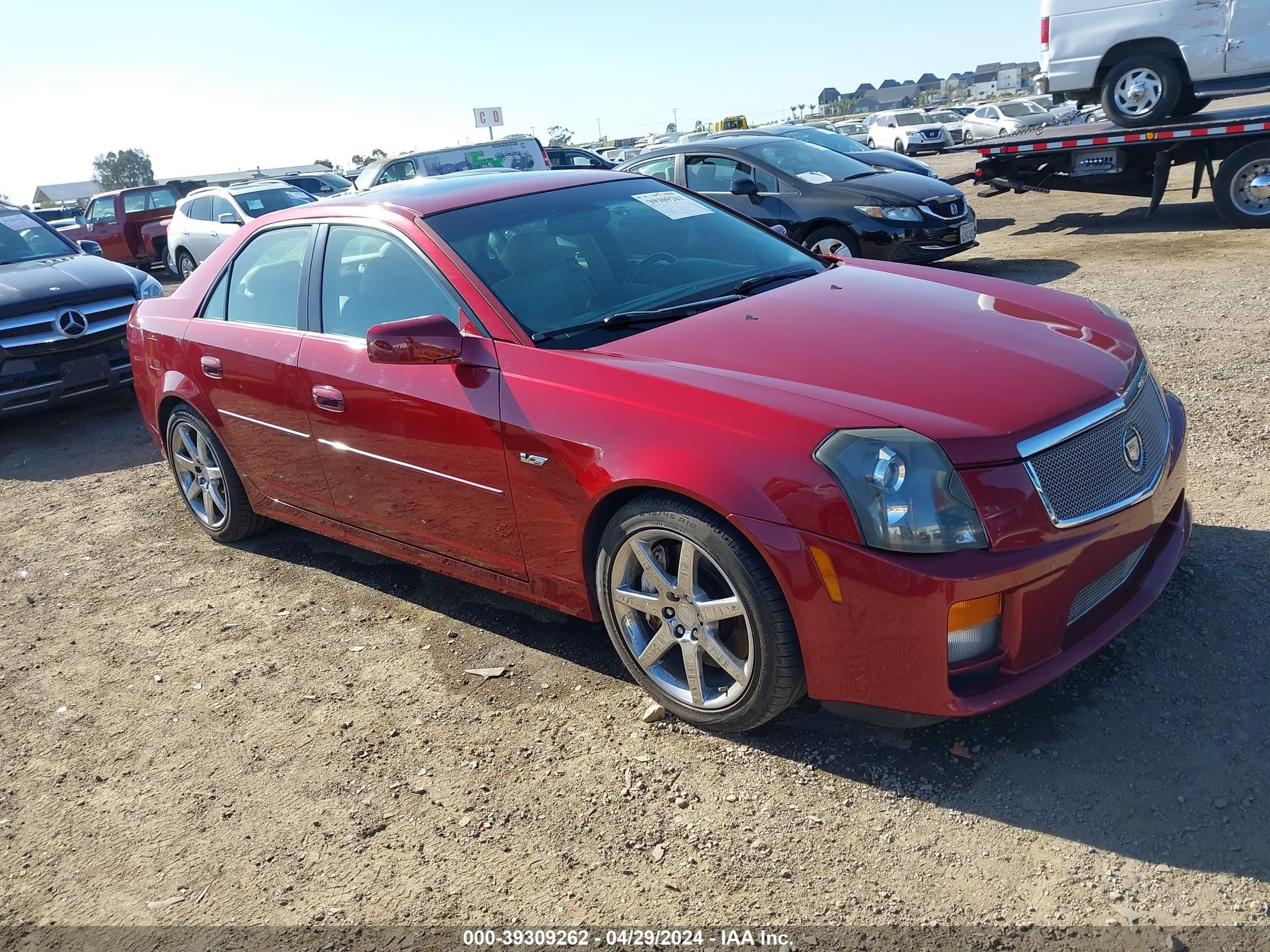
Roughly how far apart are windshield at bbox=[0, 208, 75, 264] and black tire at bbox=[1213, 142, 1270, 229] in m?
11.4

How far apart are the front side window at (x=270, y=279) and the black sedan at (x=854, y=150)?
7.78 metres

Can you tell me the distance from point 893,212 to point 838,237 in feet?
1.84

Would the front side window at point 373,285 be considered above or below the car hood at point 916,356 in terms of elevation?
above

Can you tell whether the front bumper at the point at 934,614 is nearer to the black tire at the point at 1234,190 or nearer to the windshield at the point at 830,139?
the black tire at the point at 1234,190

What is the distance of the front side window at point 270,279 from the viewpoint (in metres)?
4.36

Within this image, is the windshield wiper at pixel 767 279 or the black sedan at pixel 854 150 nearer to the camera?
the windshield wiper at pixel 767 279

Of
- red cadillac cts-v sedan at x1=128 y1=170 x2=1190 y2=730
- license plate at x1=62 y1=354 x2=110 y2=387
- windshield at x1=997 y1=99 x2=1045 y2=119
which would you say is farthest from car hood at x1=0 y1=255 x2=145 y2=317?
windshield at x1=997 y1=99 x2=1045 y2=119

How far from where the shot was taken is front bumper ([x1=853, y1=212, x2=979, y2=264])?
9406 mm

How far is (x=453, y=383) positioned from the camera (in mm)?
3557

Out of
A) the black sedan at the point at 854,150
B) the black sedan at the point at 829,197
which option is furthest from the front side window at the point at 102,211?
the black sedan at the point at 829,197

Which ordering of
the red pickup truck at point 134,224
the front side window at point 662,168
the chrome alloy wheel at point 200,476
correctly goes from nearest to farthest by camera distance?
1. the chrome alloy wheel at point 200,476
2. the front side window at point 662,168
3. the red pickup truck at point 134,224

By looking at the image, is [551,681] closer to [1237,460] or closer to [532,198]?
[532,198]

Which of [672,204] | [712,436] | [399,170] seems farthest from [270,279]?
[399,170]

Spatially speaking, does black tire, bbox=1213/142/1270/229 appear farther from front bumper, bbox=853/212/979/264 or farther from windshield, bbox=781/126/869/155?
windshield, bbox=781/126/869/155
